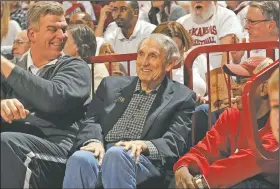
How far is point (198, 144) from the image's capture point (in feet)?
7.95

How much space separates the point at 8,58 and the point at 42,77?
0.13 meters

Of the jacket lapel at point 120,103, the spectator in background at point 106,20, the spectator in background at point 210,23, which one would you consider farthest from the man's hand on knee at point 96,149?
the spectator in background at point 106,20

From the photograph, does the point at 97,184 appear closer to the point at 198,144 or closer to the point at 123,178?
the point at 123,178

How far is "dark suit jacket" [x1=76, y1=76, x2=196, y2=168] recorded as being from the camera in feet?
8.18

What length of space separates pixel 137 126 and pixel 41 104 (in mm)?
325

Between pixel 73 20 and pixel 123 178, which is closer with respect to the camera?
pixel 123 178

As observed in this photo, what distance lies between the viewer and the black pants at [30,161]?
7.61 ft

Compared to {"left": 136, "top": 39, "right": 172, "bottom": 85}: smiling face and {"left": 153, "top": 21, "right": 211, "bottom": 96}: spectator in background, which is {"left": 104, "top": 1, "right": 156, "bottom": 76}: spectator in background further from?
{"left": 136, "top": 39, "right": 172, "bottom": 85}: smiling face

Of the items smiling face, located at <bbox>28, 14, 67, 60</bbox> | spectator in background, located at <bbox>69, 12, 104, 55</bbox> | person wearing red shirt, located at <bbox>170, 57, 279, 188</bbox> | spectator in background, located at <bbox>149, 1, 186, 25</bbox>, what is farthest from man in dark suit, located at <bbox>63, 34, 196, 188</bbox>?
spectator in background, located at <bbox>149, 1, 186, 25</bbox>

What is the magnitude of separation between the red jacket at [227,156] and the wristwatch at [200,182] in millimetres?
12

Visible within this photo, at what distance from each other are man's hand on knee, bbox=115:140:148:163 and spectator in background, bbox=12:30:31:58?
0.56 meters

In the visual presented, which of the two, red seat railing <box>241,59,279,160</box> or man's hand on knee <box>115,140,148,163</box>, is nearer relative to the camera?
red seat railing <box>241,59,279,160</box>

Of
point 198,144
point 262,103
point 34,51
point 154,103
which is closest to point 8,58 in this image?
point 34,51

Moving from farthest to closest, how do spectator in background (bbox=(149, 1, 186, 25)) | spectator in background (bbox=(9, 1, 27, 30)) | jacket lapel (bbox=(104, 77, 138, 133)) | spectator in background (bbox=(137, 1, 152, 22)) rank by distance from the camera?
spectator in background (bbox=(137, 1, 152, 22)) → spectator in background (bbox=(149, 1, 186, 25)) → spectator in background (bbox=(9, 1, 27, 30)) → jacket lapel (bbox=(104, 77, 138, 133))
